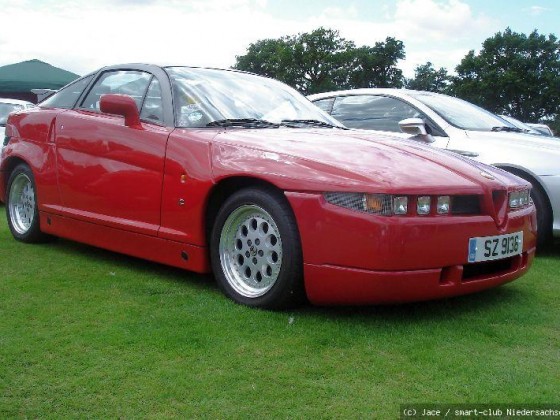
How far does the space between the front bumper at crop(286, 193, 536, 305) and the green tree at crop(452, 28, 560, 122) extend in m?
49.0

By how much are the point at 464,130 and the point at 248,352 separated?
3586mm

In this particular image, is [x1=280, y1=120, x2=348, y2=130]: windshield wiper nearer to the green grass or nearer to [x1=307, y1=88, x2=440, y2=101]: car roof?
the green grass

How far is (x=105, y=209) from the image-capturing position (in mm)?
4598

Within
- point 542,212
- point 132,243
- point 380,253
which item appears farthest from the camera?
point 542,212

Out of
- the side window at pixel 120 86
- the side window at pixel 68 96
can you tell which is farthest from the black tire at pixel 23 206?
the side window at pixel 120 86

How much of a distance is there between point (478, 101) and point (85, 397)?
50.8m

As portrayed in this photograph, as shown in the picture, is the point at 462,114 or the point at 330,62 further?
the point at 330,62

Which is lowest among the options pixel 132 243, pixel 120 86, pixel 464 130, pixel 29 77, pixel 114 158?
pixel 132 243

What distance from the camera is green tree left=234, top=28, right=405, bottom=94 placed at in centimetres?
5797

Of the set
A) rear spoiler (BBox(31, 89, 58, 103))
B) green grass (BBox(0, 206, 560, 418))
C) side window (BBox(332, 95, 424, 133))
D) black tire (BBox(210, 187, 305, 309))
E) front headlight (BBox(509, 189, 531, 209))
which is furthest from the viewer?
side window (BBox(332, 95, 424, 133))

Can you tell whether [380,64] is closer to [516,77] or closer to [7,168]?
[516,77]

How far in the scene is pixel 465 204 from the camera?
3502 millimetres

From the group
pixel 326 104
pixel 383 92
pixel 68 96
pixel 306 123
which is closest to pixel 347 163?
pixel 306 123

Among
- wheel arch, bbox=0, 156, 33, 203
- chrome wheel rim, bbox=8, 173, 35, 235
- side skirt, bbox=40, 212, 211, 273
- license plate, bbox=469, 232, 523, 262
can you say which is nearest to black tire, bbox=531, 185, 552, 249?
license plate, bbox=469, 232, 523, 262
